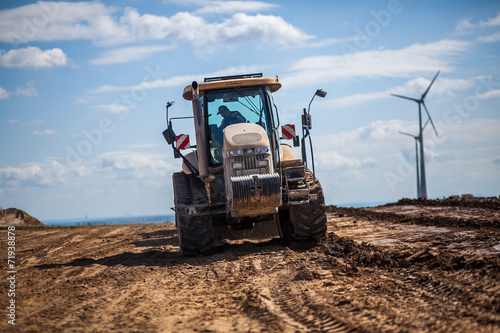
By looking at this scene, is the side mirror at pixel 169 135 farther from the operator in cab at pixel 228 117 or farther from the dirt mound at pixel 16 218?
A: the dirt mound at pixel 16 218

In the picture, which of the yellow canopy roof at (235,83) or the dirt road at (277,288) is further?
the yellow canopy roof at (235,83)

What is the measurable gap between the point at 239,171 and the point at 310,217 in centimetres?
170

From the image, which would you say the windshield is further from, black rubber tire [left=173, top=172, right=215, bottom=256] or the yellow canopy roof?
black rubber tire [left=173, top=172, right=215, bottom=256]

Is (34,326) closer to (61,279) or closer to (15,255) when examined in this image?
(61,279)

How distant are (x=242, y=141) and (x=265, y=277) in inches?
123

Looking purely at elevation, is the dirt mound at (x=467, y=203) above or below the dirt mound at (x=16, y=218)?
below

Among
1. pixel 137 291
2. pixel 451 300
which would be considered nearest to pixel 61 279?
pixel 137 291

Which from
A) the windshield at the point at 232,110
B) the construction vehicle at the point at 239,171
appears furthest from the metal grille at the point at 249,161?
the windshield at the point at 232,110

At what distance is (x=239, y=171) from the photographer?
10117 millimetres

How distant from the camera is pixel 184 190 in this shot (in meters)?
11.1

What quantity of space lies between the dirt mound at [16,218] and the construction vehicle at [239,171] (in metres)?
17.6

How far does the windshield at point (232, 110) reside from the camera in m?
11.1

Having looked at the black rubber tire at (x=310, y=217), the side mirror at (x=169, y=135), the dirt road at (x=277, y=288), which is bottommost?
the dirt road at (x=277, y=288)

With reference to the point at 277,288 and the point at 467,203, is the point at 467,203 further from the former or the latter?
the point at 277,288
